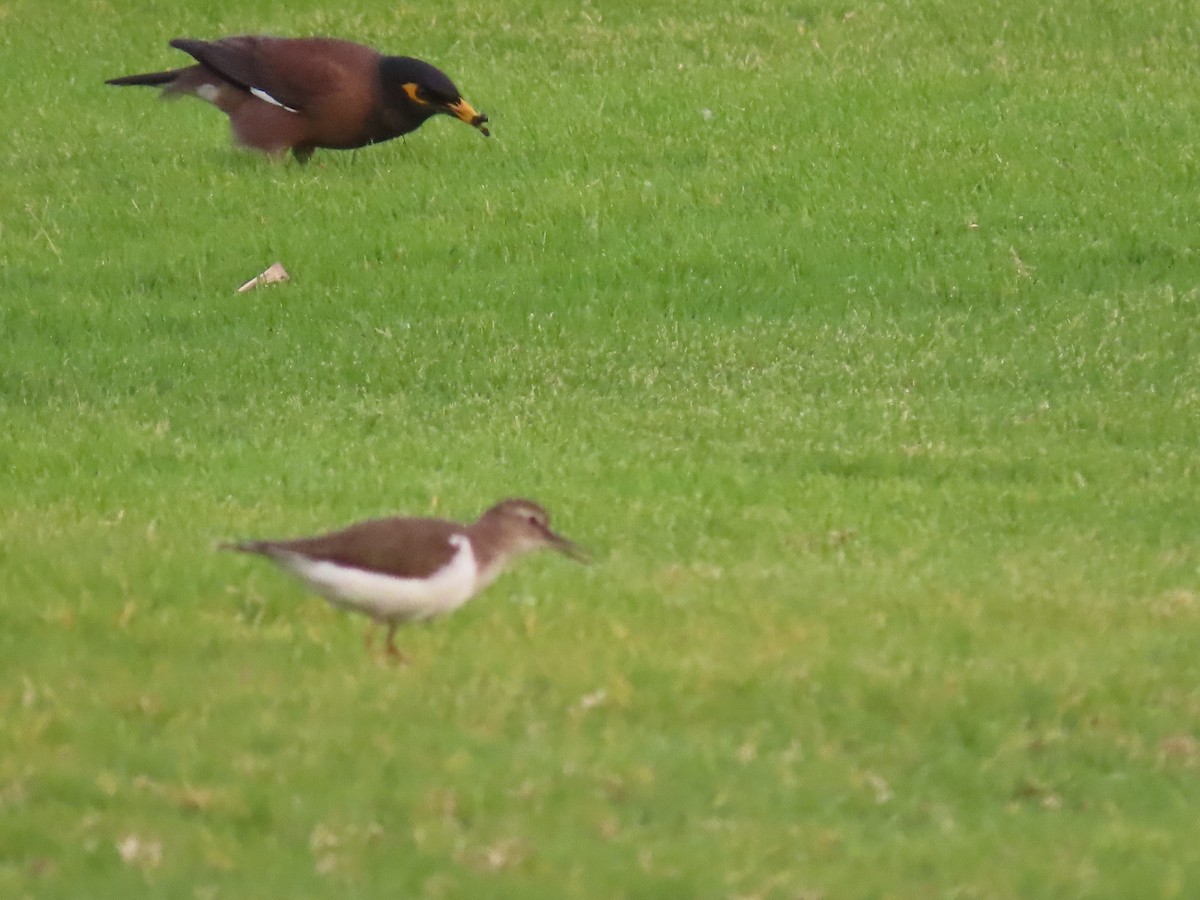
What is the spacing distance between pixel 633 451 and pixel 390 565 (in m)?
4.81

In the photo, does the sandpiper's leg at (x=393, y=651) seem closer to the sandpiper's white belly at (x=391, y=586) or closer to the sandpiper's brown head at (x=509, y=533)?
the sandpiper's white belly at (x=391, y=586)

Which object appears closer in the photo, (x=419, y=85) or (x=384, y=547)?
(x=384, y=547)

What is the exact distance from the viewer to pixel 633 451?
12539 millimetres

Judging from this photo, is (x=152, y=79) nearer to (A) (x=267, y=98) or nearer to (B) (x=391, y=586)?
(A) (x=267, y=98)

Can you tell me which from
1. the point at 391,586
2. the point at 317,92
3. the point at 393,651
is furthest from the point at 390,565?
the point at 317,92

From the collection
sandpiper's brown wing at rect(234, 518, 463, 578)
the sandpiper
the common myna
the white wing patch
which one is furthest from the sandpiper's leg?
the white wing patch

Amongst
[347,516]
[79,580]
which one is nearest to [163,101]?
[347,516]

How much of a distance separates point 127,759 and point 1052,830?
9.59 ft

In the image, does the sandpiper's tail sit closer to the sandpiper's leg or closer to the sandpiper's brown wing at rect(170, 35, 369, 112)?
the sandpiper's brown wing at rect(170, 35, 369, 112)

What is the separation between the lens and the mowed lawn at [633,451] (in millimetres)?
6797

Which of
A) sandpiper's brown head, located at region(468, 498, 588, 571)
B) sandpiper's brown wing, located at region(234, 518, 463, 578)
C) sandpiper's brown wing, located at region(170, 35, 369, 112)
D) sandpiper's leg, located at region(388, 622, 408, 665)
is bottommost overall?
sandpiper's brown wing, located at region(170, 35, 369, 112)

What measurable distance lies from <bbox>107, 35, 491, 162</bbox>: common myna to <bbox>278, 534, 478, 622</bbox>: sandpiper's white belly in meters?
10.4

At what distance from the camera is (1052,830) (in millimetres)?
6938

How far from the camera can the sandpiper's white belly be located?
25.7 feet
